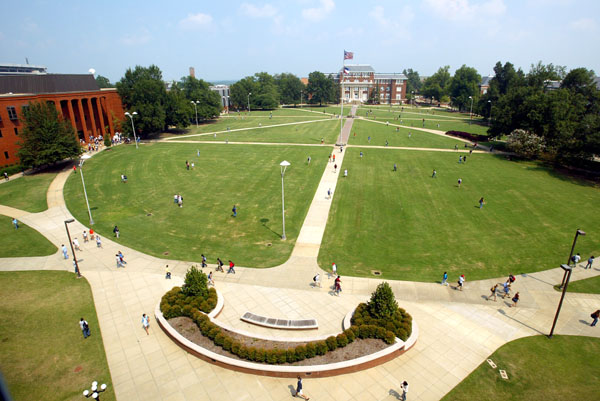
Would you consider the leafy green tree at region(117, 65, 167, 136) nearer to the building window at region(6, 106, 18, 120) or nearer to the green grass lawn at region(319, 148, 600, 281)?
the building window at region(6, 106, 18, 120)

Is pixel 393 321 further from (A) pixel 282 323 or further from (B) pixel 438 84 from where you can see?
(B) pixel 438 84

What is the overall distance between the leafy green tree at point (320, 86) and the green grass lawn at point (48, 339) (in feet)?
445

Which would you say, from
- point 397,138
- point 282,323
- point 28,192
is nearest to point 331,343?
point 282,323

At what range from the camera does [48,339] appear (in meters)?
18.9

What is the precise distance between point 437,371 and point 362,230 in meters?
15.9

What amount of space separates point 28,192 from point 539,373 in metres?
51.4

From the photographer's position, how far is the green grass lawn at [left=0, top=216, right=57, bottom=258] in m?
28.1

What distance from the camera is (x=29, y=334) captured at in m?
19.2

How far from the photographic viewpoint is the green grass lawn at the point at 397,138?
66812 mm

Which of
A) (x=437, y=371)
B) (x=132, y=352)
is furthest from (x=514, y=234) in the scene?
(x=132, y=352)

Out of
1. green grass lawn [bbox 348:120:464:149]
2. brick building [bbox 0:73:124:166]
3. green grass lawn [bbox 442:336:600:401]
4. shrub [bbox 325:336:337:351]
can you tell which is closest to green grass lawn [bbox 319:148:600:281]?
green grass lawn [bbox 442:336:600:401]

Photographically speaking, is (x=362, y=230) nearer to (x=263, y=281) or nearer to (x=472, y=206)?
(x=263, y=281)

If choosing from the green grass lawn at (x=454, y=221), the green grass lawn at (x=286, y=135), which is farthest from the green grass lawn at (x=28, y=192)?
the green grass lawn at (x=454, y=221)

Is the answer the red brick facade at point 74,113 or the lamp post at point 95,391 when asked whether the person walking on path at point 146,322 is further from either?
the red brick facade at point 74,113
